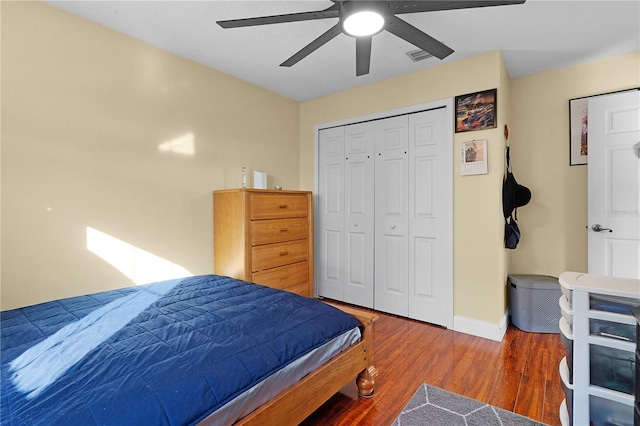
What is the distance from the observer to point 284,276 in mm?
3061

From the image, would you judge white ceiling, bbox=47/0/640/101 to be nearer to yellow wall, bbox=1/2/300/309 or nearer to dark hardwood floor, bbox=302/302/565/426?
yellow wall, bbox=1/2/300/309

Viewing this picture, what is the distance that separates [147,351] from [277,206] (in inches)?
76.7

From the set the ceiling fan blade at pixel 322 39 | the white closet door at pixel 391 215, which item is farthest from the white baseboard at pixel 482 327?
the ceiling fan blade at pixel 322 39

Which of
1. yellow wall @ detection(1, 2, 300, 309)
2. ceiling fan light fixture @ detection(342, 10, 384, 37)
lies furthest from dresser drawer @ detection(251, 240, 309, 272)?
ceiling fan light fixture @ detection(342, 10, 384, 37)

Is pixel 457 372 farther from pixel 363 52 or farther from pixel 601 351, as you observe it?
pixel 363 52

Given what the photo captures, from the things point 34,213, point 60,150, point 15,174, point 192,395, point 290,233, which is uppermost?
point 60,150

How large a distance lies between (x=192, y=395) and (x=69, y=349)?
626 millimetres

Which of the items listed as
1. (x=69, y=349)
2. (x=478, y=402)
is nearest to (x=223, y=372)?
(x=69, y=349)

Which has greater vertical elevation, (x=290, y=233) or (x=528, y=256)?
(x=290, y=233)

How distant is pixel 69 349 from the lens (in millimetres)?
1206

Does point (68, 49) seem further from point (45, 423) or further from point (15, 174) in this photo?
point (45, 423)

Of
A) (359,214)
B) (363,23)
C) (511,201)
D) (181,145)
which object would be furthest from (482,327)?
(181,145)

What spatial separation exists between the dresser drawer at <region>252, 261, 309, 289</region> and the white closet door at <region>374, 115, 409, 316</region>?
0.82 meters

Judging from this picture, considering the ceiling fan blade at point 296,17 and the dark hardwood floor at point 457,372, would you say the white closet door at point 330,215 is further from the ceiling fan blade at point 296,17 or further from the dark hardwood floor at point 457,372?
the ceiling fan blade at point 296,17
